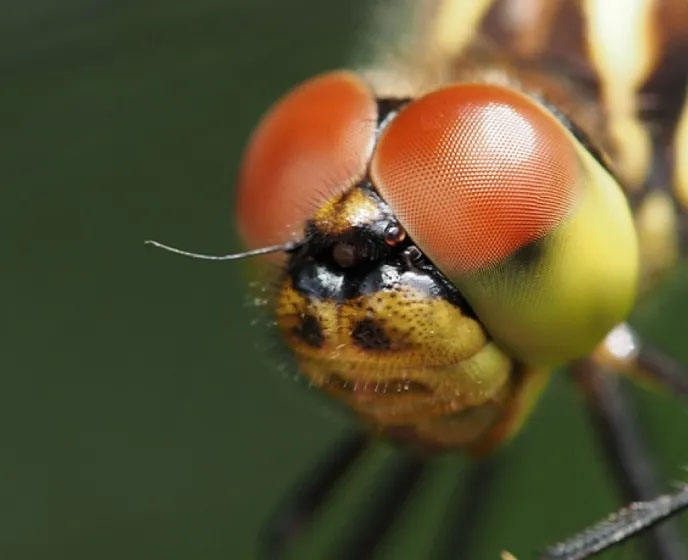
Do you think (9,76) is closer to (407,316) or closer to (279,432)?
(279,432)

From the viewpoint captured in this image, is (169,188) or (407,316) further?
→ (169,188)

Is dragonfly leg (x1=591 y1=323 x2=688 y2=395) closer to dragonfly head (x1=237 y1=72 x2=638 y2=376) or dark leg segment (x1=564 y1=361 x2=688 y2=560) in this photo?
dark leg segment (x1=564 y1=361 x2=688 y2=560)

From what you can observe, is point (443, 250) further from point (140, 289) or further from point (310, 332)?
point (140, 289)

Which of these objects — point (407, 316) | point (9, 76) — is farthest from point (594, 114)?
point (9, 76)

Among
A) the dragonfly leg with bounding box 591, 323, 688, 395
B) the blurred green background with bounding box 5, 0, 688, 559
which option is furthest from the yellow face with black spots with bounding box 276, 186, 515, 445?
the blurred green background with bounding box 5, 0, 688, 559

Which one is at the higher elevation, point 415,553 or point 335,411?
point 335,411

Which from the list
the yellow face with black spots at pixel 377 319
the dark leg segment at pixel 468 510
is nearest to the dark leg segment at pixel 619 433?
the dark leg segment at pixel 468 510

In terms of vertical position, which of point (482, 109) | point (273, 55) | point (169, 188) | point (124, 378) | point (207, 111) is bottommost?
point (124, 378)

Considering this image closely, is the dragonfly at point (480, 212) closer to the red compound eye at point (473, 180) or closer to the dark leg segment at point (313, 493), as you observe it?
the red compound eye at point (473, 180)
